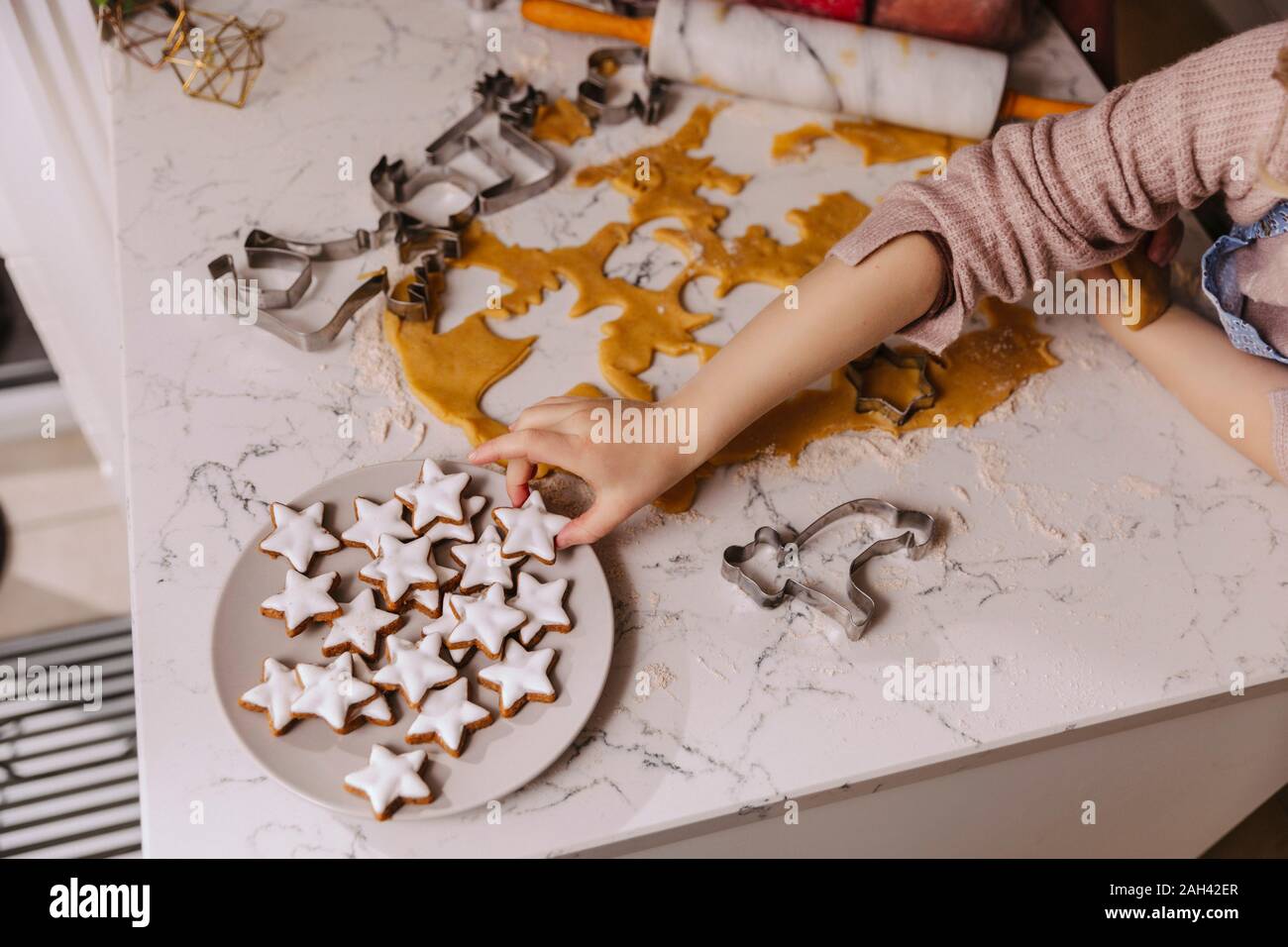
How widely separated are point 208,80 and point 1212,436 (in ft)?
3.51

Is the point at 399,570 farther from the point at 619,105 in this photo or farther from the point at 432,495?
the point at 619,105

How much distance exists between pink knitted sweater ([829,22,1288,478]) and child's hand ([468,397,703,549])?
248mm

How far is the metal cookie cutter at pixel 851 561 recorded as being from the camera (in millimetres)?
831

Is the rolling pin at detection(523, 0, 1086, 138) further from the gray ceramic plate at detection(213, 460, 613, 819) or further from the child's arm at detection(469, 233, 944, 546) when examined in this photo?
the gray ceramic plate at detection(213, 460, 613, 819)

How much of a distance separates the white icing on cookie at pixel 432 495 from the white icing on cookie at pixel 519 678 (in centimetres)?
12

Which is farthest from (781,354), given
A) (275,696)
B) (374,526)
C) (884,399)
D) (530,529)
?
(275,696)

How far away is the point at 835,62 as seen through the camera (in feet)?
3.77

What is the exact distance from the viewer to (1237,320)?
38.7 inches

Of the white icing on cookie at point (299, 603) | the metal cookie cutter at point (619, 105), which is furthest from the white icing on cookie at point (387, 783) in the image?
the metal cookie cutter at point (619, 105)

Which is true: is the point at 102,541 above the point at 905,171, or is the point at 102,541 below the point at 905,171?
below
